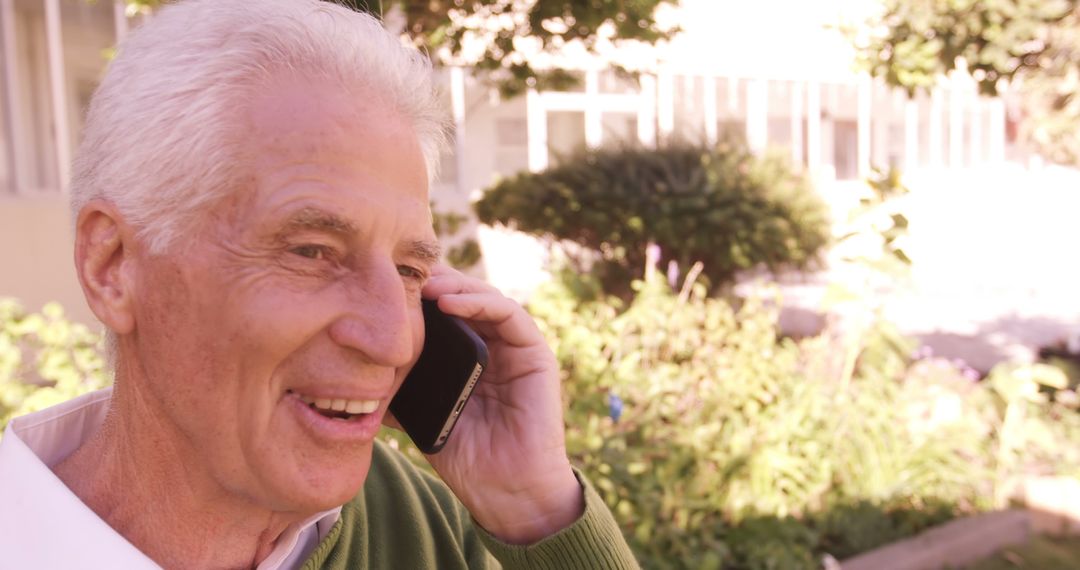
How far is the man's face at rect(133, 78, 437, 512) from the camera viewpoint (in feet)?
4.33

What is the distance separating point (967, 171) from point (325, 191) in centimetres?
2309

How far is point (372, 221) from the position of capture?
138 centimetres

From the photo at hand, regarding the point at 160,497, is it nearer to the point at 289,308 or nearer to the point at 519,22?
the point at 289,308

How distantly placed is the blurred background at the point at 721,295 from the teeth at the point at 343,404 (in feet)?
1.41

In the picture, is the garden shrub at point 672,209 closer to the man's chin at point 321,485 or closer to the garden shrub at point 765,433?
the garden shrub at point 765,433

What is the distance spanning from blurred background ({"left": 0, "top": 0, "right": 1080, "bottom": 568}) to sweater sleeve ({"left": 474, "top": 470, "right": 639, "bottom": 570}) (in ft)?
2.28

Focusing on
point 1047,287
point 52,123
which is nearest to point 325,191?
point 52,123

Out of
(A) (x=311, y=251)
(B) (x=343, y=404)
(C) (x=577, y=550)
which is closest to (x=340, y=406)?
(B) (x=343, y=404)

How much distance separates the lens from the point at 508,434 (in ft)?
6.14

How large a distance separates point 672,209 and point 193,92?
7.10m

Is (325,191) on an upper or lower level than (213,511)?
upper

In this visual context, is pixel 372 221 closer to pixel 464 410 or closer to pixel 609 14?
pixel 464 410

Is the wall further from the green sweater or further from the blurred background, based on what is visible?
the green sweater

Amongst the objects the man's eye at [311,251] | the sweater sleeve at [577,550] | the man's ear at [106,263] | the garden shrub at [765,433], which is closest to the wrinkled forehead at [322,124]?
the man's eye at [311,251]
